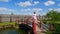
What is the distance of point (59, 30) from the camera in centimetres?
1616

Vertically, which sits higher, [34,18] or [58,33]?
[34,18]

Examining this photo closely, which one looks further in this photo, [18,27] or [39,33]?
[18,27]

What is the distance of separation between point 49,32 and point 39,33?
37.4 inches

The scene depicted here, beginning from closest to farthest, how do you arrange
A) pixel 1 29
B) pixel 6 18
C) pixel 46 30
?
pixel 46 30 → pixel 1 29 → pixel 6 18

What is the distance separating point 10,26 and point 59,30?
11.5 m

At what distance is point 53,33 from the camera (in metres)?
15.2

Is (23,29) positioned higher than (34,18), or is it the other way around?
(34,18)

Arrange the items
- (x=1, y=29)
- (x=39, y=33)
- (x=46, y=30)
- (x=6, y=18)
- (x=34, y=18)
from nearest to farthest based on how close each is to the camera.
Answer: (x=34, y=18)
(x=39, y=33)
(x=46, y=30)
(x=1, y=29)
(x=6, y=18)

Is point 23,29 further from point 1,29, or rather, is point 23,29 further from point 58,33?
point 58,33

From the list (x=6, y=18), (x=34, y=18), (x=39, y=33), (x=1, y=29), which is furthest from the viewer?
(x=6, y=18)

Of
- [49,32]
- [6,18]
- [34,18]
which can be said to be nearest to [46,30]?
[49,32]

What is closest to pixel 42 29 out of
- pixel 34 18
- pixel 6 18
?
pixel 34 18

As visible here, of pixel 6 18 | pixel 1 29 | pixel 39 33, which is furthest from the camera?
pixel 6 18

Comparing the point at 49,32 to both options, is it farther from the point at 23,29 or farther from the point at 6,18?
the point at 6,18
